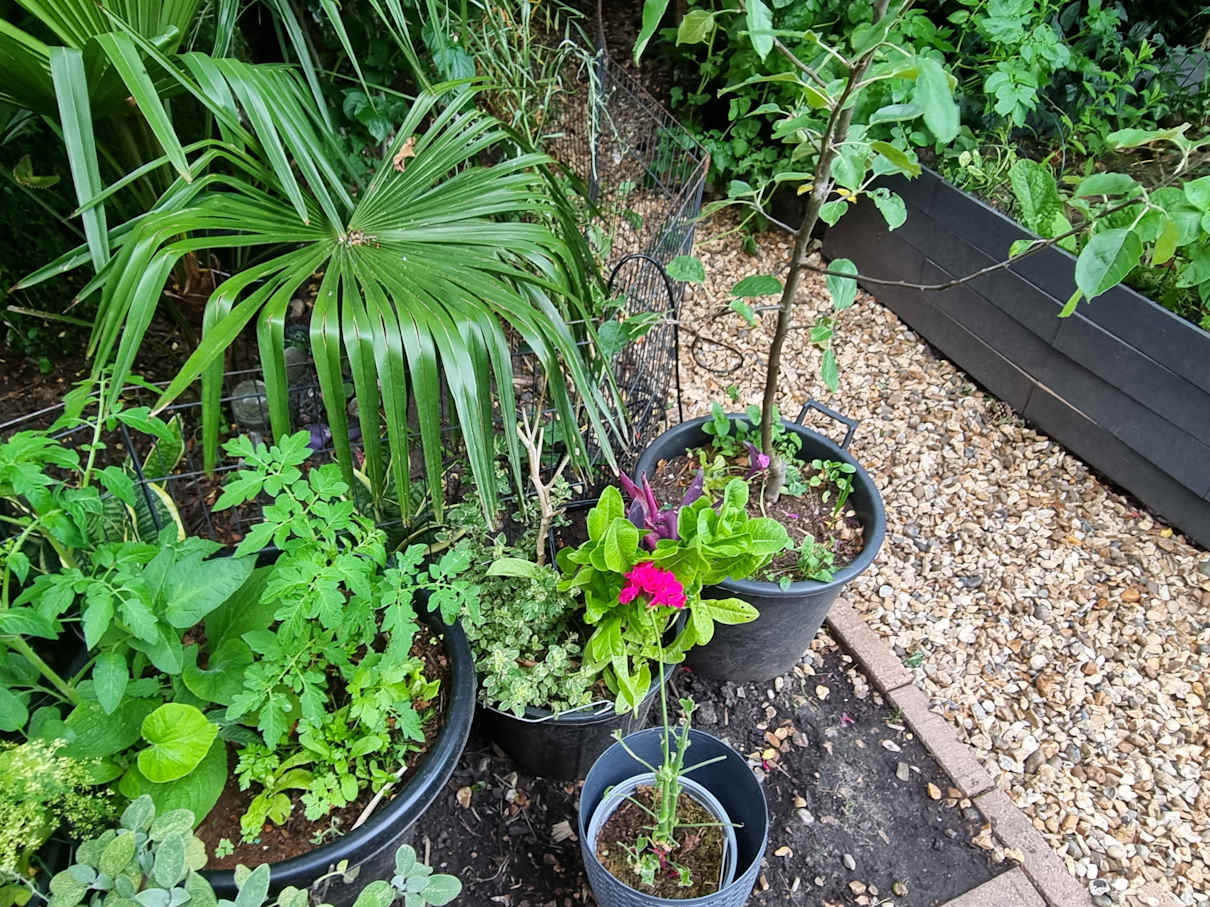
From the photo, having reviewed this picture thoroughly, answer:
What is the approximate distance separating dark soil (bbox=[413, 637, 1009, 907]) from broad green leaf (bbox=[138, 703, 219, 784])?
2.33 ft

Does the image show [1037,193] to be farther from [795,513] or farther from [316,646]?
[316,646]

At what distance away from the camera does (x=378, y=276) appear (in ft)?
4.50

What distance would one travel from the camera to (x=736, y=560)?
1.58m

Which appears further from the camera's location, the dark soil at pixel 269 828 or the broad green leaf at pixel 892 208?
the broad green leaf at pixel 892 208

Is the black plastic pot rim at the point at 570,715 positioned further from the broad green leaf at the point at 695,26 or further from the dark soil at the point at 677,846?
the broad green leaf at the point at 695,26

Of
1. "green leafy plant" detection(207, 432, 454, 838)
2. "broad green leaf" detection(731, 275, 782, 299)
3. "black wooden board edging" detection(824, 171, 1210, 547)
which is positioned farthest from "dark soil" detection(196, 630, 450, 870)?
"black wooden board edging" detection(824, 171, 1210, 547)

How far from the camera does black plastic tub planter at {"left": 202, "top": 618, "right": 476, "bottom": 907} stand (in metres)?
1.24

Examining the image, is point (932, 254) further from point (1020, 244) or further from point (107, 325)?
point (107, 325)

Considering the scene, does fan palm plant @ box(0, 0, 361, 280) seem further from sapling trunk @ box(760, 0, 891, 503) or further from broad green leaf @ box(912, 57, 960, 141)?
broad green leaf @ box(912, 57, 960, 141)

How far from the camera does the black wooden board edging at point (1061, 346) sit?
7.64 ft

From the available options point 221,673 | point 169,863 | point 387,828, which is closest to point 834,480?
point 387,828

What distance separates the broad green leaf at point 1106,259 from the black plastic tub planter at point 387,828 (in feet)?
3.96

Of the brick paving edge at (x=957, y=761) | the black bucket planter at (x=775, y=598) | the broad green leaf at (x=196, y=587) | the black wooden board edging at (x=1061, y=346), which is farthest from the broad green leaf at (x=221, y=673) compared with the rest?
the black wooden board edging at (x=1061, y=346)

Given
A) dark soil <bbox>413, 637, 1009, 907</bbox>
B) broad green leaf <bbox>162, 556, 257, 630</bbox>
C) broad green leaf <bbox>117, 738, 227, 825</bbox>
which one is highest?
broad green leaf <bbox>162, 556, 257, 630</bbox>
